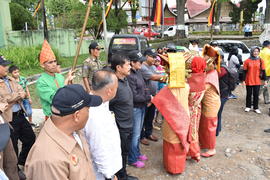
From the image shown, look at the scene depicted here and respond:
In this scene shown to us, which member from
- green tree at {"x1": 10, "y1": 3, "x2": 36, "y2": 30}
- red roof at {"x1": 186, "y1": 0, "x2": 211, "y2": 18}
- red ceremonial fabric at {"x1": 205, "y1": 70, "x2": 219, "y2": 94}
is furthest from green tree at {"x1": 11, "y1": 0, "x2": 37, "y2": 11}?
red roof at {"x1": 186, "y1": 0, "x2": 211, "y2": 18}

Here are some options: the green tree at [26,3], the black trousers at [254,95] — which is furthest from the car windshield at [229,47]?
the green tree at [26,3]

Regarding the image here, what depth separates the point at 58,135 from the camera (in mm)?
1461

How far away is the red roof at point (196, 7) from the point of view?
4620 cm

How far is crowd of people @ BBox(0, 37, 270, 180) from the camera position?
57.4 inches

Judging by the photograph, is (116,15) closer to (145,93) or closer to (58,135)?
(145,93)

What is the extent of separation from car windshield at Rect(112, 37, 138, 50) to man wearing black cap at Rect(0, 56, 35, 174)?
574 centimetres

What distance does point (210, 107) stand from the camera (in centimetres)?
383

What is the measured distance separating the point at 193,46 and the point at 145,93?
497 cm

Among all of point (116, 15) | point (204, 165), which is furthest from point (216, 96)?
point (116, 15)

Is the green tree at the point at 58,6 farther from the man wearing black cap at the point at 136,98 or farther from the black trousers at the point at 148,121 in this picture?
the man wearing black cap at the point at 136,98

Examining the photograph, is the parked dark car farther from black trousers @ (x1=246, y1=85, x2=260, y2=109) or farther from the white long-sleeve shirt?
the white long-sleeve shirt

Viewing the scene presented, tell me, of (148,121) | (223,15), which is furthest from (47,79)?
(223,15)

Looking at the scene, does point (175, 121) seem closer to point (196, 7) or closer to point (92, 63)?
point (92, 63)

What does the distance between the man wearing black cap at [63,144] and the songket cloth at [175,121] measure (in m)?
1.83
